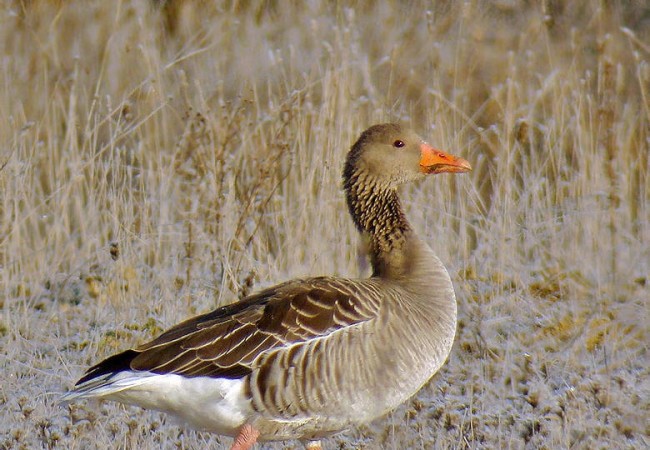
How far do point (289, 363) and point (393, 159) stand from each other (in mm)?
1500

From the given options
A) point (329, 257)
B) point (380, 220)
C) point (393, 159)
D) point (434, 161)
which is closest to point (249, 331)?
point (380, 220)

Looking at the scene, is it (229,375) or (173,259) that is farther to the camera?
(173,259)

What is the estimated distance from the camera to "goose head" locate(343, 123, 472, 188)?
576cm

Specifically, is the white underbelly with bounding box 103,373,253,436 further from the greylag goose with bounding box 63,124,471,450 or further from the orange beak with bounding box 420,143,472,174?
the orange beak with bounding box 420,143,472,174

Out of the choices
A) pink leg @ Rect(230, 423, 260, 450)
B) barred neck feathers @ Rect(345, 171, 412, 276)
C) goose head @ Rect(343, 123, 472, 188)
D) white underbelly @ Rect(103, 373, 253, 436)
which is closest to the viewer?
white underbelly @ Rect(103, 373, 253, 436)

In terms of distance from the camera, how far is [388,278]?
17.7 ft

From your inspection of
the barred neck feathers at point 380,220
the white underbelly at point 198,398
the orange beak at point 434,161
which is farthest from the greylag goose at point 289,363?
the orange beak at point 434,161

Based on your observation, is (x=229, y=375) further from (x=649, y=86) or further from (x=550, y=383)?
(x=649, y=86)

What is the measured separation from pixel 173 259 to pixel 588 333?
2798 millimetres

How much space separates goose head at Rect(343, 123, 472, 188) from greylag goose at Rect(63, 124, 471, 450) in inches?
35.0

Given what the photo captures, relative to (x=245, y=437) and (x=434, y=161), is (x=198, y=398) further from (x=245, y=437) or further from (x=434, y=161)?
(x=434, y=161)

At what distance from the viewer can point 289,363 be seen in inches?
186

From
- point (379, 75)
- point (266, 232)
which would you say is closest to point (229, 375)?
point (266, 232)

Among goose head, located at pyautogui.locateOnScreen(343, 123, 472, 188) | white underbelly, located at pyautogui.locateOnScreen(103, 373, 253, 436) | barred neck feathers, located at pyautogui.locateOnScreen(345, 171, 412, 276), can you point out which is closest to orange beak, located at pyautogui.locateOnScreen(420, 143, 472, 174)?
goose head, located at pyautogui.locateOnScreen(343, 123, 472, 188)
